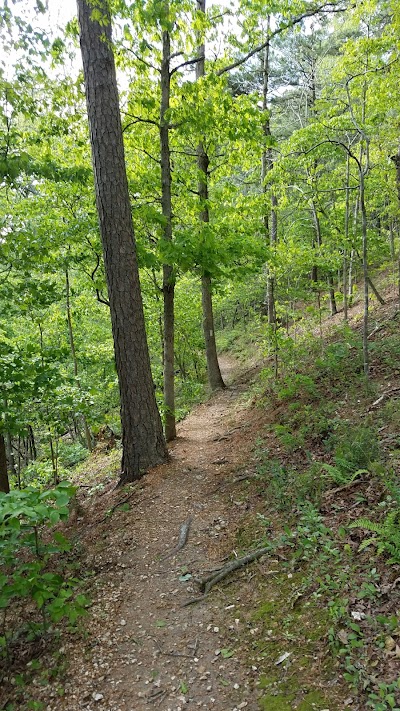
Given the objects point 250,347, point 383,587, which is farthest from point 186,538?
point 250,347

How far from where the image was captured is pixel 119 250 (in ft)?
20.7

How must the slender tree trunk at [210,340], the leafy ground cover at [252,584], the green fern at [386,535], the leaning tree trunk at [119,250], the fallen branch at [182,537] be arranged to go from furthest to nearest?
1. the slender tree trunk at [210,340]
2. the leaning tree trunk at [119,250]
3. the fallen branch at [182,537]
4. the green fern at [386,535]
5. the leafy ground cover at [252,584]

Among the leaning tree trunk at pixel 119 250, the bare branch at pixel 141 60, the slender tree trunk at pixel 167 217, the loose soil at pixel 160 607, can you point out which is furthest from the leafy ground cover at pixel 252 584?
the bare branch at pixel 141 60

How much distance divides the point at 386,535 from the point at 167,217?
6.22 metres

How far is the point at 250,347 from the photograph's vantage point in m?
21.6

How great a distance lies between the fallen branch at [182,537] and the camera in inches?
187

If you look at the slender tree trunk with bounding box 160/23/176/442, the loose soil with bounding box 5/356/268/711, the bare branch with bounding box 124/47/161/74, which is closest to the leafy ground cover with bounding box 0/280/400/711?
the loose soil with bounding box 5/356/268/711

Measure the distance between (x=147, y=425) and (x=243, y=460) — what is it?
1.64m

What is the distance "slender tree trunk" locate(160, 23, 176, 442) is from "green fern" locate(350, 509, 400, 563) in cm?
510

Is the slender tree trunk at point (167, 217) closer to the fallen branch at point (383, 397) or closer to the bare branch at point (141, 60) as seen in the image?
the bare branch at point (141, 60)

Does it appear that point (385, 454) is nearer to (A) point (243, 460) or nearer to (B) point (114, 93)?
(A) point (243, 460)

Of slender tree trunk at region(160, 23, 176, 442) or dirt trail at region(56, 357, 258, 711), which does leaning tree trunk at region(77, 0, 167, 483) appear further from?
slender tree trunk at region(160, 23, 176, 442)

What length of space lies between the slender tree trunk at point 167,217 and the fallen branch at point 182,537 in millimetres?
3091

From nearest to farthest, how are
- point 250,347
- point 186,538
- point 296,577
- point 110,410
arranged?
point 296,577 → point 186,538 → point 110,410 → point 250,347
